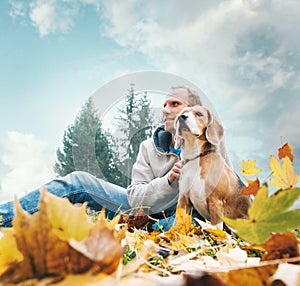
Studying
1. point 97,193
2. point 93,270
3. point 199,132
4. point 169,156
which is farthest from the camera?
point 97,193

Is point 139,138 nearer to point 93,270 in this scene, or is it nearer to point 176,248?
point 176,248

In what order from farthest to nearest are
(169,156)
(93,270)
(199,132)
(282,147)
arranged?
(169,156)
(199,132)
(282,147)
(93,270)

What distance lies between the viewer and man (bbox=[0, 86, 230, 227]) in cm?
177

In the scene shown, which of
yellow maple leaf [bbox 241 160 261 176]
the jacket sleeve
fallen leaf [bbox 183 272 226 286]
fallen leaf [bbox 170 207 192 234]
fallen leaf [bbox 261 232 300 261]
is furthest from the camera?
the jacket sleeve

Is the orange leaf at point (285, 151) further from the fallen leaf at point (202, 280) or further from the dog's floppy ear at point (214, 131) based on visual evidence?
the dog's floppy ear at point (214, 131)

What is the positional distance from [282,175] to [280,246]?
0.15 ft

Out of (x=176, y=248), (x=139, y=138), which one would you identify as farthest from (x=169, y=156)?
(x=176, y=248)

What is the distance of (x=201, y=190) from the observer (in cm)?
189

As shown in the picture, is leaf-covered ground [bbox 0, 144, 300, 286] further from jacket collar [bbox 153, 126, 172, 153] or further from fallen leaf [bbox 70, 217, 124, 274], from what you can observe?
jacket collar [bbox 153, 126, 172, 153]

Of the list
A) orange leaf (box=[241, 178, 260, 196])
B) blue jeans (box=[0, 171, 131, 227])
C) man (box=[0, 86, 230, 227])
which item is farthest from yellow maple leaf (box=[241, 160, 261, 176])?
blue jeans (box=[0, 171, 131, 227])

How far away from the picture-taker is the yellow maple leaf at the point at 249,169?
36cm

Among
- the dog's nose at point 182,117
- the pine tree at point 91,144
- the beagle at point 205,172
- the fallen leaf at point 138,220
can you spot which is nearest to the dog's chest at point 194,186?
the beagle at point 205,172

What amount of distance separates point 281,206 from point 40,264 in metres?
0.12

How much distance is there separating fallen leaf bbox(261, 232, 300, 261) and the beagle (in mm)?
1488
